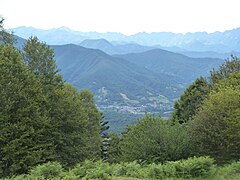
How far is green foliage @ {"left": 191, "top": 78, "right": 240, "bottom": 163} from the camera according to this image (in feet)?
67.6

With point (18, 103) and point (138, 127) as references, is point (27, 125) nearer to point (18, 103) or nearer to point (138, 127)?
point (18, 103)

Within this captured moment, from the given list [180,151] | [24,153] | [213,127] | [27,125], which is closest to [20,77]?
[27,125]

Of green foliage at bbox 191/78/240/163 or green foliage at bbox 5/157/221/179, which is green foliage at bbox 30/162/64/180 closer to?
green foliage at bbox 5/157/221/179

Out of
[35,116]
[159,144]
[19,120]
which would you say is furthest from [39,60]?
[159,144]

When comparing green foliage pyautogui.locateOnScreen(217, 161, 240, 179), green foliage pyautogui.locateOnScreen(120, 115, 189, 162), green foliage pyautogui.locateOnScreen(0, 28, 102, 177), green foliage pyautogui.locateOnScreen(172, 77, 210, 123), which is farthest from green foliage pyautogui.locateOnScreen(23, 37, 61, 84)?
green foliage pyautogui.locateOnScreen(172, 77, 210, 123)

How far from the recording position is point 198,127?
70.6ft

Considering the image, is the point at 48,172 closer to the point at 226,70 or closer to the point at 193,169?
the point at 193,169

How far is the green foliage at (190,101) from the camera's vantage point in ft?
137

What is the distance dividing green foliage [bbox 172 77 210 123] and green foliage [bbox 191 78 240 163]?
19064mm

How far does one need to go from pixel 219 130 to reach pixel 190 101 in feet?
74.8

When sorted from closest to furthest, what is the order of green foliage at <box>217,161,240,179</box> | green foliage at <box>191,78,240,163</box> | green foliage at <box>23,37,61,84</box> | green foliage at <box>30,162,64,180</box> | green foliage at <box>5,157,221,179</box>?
green foliage at <box>30,162,64,180</box>, green foliage at <box>5,157,221,179</box>, green foliage at <box>217,161,240,179</box>, green foliage at <box>191,78,240,163</box>, green foliage at <box>23,37,61,84</box>

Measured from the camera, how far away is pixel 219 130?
20.9 m

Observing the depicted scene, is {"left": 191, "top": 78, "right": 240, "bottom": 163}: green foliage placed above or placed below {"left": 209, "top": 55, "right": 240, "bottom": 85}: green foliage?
below

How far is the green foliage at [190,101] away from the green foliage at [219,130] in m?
19.1
